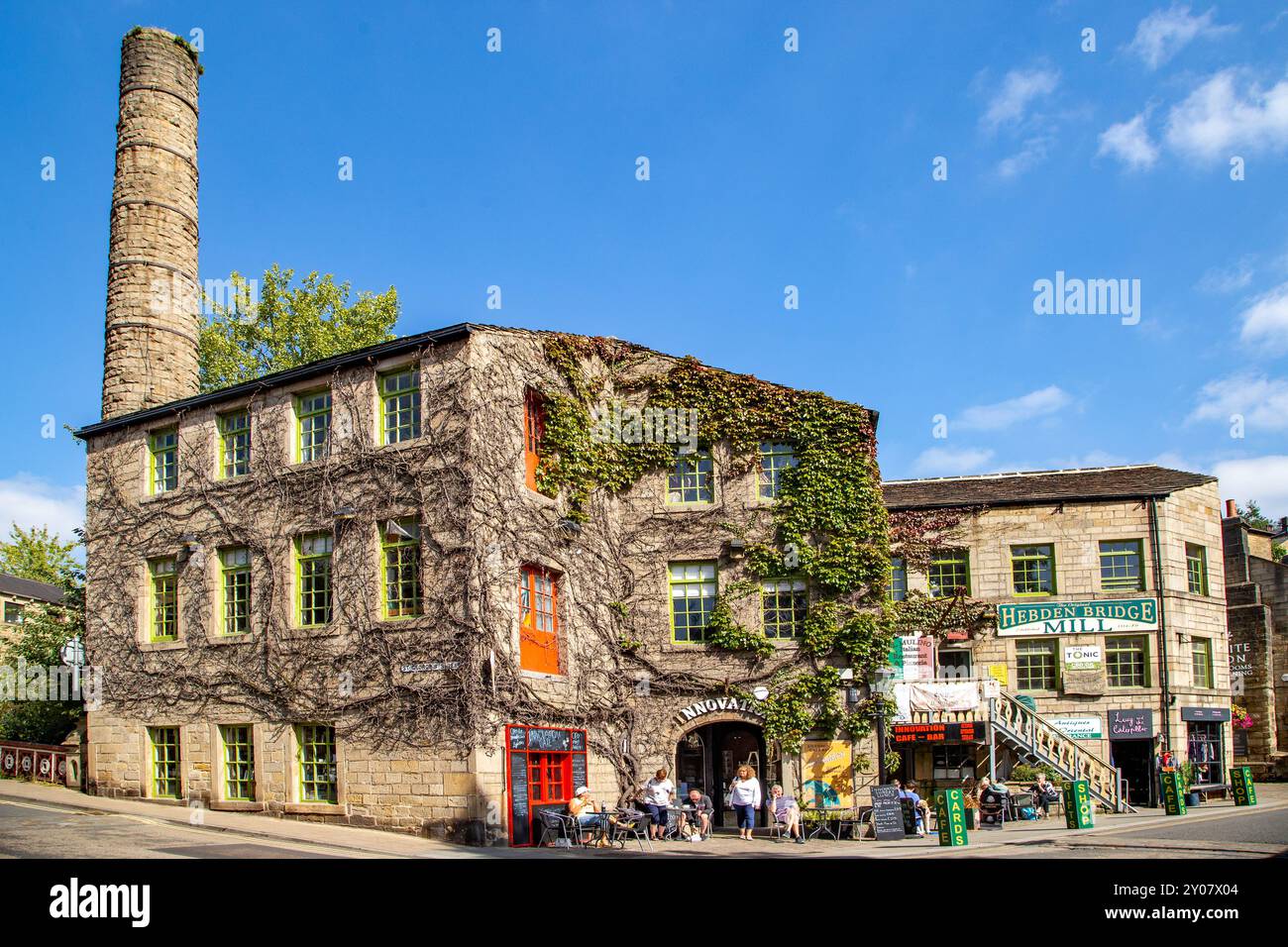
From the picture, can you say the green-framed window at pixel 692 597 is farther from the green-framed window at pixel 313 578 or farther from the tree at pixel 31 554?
the tree at pixel 31 554

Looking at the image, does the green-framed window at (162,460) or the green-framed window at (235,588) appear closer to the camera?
the green-framed window at (235,588)

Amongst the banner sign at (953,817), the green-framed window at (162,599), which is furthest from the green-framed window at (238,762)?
the banner sign at (953,817)

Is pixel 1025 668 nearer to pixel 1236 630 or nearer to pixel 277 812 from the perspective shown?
pixel 1236 630

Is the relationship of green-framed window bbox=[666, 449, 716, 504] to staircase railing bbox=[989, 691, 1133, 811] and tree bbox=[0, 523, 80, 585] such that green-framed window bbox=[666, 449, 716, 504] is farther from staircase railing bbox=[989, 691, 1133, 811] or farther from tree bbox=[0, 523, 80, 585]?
tree bbox=[0, 523, 80, 585]

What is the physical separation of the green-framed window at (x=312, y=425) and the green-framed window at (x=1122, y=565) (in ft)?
65.5

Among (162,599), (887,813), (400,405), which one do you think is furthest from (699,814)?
(162,599)

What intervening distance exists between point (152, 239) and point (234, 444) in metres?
10.9

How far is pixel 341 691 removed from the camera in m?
20.2

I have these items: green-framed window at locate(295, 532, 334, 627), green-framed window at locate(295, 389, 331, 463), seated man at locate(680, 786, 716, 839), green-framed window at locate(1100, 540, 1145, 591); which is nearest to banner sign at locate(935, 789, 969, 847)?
seated man at locate(680, 786, 716, 839)

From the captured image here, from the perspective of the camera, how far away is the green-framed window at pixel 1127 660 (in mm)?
28625

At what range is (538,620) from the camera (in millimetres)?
21391

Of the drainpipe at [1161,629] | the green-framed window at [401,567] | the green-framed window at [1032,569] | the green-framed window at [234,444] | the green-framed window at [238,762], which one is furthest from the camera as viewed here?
the green-framed window at [1032,569]

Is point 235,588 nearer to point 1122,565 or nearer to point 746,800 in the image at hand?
point 746,800
